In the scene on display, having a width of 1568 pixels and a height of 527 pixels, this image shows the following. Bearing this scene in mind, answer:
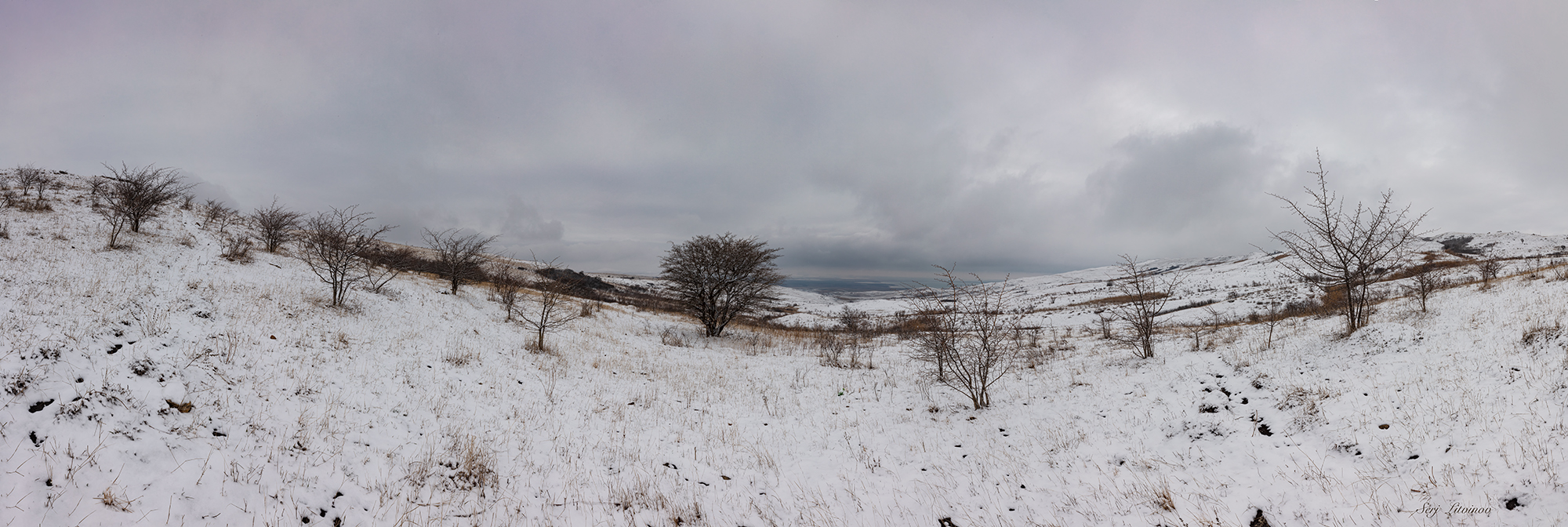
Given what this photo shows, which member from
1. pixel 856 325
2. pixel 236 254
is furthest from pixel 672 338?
pixel 856 325

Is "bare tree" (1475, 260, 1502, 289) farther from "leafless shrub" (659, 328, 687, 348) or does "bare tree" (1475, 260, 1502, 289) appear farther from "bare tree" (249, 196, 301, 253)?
"bare tree" (249, 196, 301, 253)

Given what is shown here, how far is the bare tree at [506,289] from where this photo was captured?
1997 cm

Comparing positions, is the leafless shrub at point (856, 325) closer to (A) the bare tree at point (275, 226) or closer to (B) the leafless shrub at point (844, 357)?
(B) the leafless shrub at point (844, 357)

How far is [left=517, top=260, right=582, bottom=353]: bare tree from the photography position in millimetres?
14930

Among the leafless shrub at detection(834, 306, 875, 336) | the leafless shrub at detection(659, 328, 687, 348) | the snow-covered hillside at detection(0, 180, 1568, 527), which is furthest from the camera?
the leafless shrub at detection(834, 306, 875, 336)

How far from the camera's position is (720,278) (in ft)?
73.5

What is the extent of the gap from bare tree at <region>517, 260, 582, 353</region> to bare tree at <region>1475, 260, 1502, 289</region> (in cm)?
3068

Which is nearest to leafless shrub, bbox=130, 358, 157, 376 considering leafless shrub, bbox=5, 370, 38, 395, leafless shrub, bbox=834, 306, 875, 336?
leafless shrub, bbox=5, 370, 38, 395

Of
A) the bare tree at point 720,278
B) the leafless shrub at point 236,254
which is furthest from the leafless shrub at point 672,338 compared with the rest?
the leafless shrub at point 236,254

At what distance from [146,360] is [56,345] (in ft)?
2.41

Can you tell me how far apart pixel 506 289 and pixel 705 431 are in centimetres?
2015

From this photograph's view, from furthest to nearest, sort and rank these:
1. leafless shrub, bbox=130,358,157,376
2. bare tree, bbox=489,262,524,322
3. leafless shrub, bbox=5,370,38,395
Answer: bare tree, bbox=489,262,524,322, leafless shrub, bbox=130,358,157,376, leafless shrub, bbox=5,370,38,395

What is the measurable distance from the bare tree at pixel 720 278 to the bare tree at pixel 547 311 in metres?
5.18

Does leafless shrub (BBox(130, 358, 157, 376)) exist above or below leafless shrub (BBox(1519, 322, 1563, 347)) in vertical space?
below
